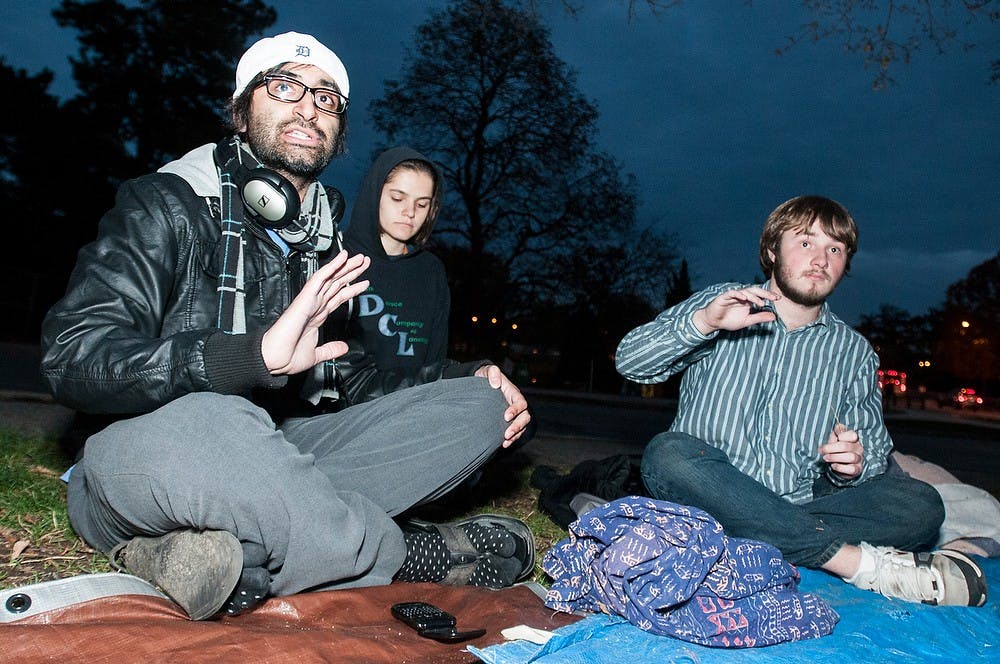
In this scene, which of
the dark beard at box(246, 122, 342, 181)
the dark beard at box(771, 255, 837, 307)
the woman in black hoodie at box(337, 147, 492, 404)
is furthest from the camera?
the woman in black hoodie at box(337, 147, 492, 404)

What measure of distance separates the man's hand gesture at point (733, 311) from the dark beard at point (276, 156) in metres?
1.73

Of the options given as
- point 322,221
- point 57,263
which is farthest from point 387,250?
point 57,263

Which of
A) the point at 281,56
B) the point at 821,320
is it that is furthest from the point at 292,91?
the point at 821,320

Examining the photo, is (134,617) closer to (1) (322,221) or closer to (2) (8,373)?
(1) (322,221)

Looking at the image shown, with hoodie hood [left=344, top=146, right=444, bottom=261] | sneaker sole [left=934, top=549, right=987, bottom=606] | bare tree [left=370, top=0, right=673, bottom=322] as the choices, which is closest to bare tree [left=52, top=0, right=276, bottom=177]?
bare tree [left=370, top=0, right=673, bottom=322]

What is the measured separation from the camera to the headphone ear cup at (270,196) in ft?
8.63

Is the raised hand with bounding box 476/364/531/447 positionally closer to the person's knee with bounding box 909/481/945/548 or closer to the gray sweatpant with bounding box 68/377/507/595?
the gray sweatpant with bounding box 68/377/507/595

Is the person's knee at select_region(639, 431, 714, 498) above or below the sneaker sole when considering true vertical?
above

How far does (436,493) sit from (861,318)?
103 m

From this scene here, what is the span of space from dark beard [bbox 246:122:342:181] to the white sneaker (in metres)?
2.77

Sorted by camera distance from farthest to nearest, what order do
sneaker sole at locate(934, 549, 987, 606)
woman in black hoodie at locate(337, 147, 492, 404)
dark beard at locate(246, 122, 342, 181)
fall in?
woman in black hoodie at locate(337, 147, 492, 404), dark beard at locate(246, 122, 342, 181), sneaker sole at locate(934, 549, 987, 606)

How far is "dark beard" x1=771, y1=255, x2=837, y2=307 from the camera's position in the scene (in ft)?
11.3

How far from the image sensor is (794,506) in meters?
3.08

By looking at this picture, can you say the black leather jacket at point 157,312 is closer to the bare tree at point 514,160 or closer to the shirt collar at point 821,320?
the shirt collar at point 821,320
